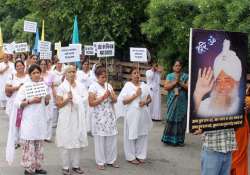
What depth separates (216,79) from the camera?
4699mm

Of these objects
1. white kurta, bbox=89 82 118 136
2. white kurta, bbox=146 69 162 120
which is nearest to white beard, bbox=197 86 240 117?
white kurta, bbox=89 82 118 136

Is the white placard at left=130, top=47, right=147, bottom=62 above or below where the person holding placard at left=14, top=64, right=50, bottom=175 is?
above

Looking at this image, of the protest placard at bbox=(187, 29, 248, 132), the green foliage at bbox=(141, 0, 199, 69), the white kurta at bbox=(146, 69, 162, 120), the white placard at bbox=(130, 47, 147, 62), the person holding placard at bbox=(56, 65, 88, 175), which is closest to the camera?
the protest placard at bbox=(187, 29, 248, 132)

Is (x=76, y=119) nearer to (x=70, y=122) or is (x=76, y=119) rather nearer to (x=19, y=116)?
(x=70, y=122)

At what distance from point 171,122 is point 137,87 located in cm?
181

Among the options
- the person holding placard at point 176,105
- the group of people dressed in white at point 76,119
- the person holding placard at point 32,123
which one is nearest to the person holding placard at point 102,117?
the group of people dressed in white at point 76,119

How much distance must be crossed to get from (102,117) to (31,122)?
1370mm

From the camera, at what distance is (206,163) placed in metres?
5.32

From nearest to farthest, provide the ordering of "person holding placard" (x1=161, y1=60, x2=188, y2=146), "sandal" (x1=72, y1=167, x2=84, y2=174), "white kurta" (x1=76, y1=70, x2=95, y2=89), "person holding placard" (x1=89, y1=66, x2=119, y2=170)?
"sandal" (x1=72, y1=167, x2=84, y2=174) < "person holding placard" (x1=89, y1=66, x2=119, y2=170) < "person holding placard" (x1=161, y1=60, x2=188, y2=146) < "white kurta" (x1=76, y1=70, x2=95, y2=89)

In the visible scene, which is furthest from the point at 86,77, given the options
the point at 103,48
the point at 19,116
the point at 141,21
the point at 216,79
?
the point at 141,21

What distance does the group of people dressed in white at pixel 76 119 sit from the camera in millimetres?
8016

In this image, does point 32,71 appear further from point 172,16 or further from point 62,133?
point 172,16

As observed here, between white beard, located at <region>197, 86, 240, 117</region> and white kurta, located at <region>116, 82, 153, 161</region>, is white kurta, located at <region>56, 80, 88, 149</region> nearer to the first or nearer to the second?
white kurta, located at <region>116, 82, 153, 161</region>

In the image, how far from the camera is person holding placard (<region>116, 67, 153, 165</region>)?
9.25 m
